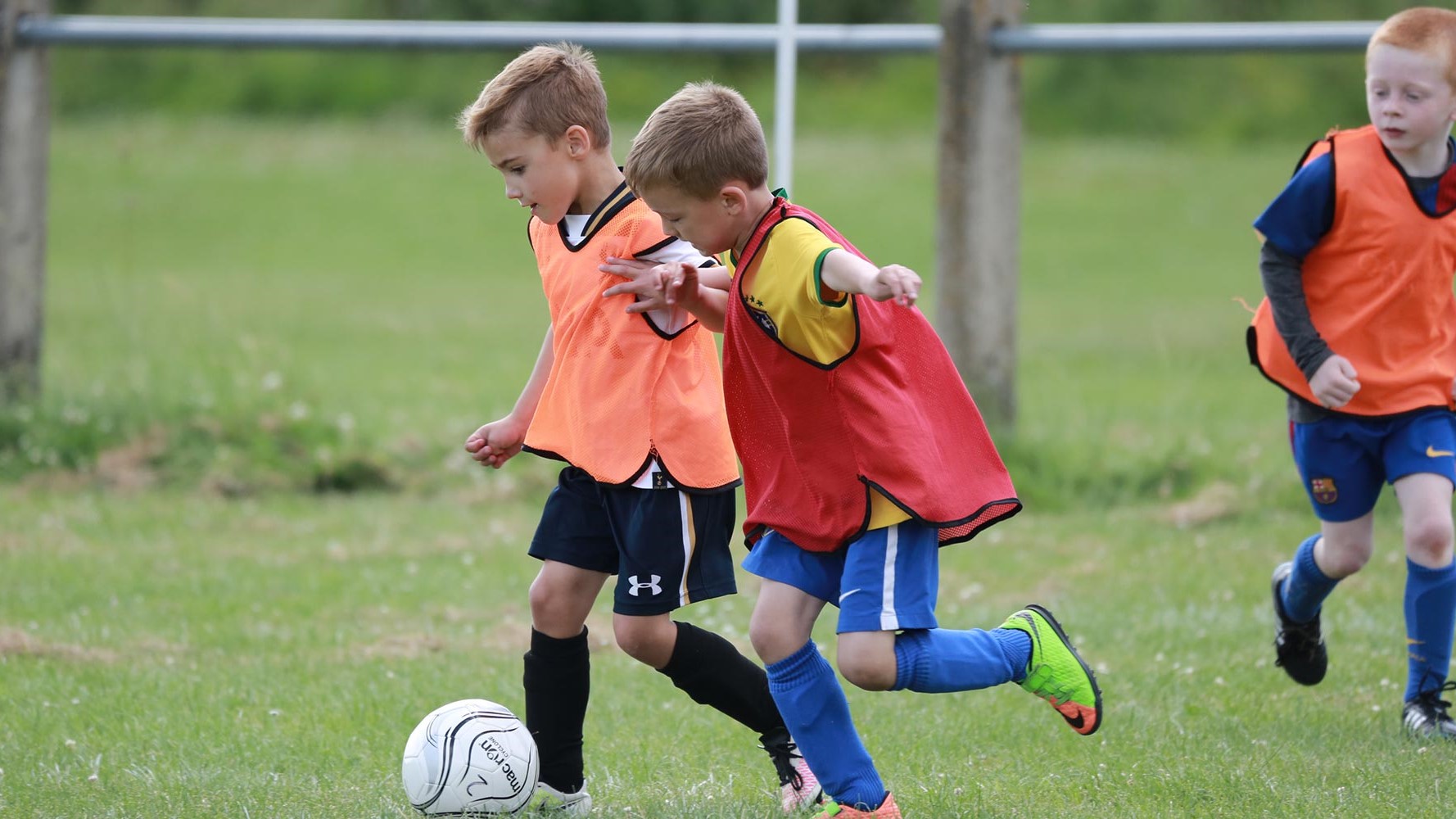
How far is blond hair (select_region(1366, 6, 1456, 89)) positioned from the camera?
13.0 feet

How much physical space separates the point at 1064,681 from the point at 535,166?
159cm

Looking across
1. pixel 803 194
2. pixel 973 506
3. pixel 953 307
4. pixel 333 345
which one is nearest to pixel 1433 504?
pixel 973 506

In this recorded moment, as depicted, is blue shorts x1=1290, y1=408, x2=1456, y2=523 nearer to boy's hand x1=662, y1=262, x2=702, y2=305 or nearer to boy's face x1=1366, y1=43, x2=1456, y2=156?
boy's face x1=1366, y1=43, x2=1456, y2=156

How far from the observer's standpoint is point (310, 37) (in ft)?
23.3

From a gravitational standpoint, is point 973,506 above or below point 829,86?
above

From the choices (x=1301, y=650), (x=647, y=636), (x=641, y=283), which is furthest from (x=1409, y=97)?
(x=647, y=636)

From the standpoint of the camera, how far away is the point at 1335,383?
3.94 m

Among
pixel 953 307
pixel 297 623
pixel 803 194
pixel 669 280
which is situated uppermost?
pixel 669 280

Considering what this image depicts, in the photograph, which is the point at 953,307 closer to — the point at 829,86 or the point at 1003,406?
the point at 1003,406

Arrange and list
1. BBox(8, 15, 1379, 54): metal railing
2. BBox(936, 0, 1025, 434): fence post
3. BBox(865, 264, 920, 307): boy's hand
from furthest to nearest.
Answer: BBox(936, 0, 1025, 434): fence post → BBox(8, 15, 1379, 54): metal railing → BBox(865, 264, 920, 307): boy's hand

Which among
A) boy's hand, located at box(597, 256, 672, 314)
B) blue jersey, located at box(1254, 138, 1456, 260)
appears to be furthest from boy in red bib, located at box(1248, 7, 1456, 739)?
boy's hand, located at box(597, 256, 672, 314)

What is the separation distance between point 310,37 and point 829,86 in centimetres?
2130

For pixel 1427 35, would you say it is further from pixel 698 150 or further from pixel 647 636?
pixel 647 636

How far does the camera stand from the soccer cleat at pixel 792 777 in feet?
12.0
